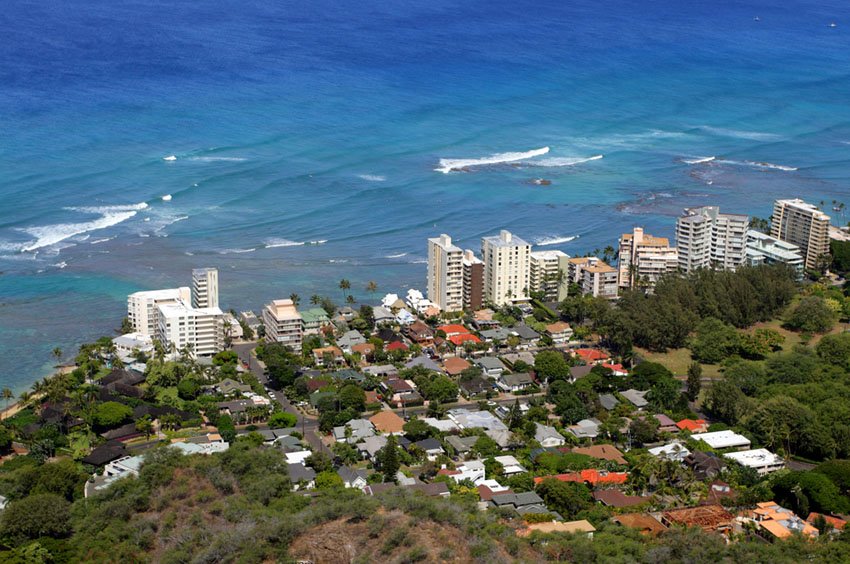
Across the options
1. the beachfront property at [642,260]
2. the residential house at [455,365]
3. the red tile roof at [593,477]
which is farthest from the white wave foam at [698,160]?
the red tile roof at [593,477]

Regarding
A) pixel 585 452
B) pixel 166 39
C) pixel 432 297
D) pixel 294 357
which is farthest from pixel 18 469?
pixel 166 39

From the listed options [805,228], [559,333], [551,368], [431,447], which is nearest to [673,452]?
[431,447]

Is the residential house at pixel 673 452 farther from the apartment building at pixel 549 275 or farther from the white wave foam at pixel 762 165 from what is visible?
the white wave foam at pixel 762 165

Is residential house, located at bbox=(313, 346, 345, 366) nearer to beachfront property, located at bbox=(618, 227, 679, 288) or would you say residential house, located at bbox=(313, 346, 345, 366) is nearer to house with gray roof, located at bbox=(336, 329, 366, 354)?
house with gray roof, located at bbox=(336, 329, 366, 354)

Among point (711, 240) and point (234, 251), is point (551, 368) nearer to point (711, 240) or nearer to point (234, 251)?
point (711, 240)

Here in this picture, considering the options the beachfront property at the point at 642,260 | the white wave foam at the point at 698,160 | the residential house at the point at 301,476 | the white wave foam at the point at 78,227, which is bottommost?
the residential house at the point at 301,476
